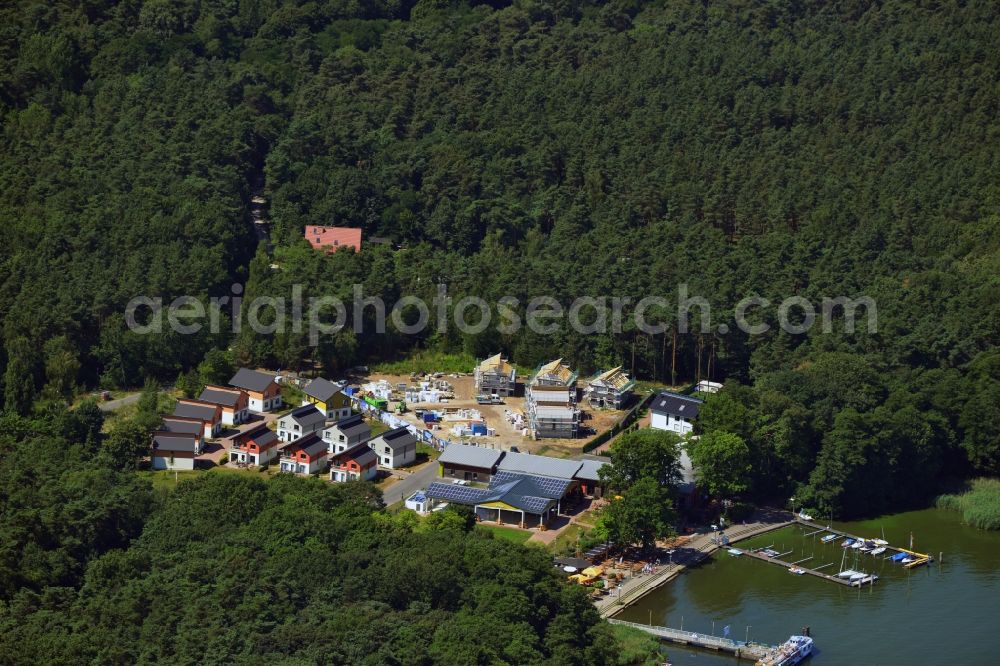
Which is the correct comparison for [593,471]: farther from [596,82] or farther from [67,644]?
[596,82]

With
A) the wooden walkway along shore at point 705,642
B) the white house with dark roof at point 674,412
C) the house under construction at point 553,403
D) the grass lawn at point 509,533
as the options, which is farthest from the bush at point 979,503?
the grass lawn at point 509,533

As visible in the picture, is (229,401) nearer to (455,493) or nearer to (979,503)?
(455,493)

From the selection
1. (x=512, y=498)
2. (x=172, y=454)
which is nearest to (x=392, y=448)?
(x=512, y=498)

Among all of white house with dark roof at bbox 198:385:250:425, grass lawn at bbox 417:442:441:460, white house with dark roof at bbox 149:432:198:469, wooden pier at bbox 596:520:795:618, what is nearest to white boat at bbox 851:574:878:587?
wooden pier at bbox 596:520:795:618

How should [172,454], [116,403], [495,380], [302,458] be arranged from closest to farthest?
[302,458] → [172,454] → [116,403] → [495,380]

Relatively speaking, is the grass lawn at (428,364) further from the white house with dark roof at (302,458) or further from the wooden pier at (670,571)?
the wooden pier at (670,571)

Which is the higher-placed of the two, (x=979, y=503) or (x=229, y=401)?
(x=229, y=401)

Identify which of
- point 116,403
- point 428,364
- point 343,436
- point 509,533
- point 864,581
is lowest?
point 864,581
